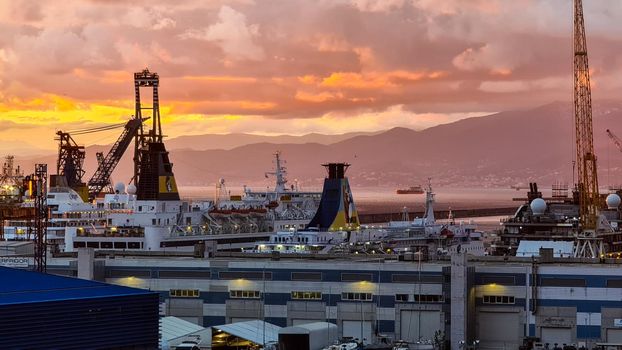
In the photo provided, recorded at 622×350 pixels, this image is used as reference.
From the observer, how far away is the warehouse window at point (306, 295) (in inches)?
2881

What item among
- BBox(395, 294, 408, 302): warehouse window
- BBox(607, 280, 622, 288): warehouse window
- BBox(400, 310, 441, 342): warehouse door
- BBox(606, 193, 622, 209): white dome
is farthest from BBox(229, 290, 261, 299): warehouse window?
BBox(606, 193, 622, 209): white dome

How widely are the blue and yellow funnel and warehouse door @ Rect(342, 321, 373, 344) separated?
49733mm

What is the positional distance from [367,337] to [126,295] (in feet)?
66.3

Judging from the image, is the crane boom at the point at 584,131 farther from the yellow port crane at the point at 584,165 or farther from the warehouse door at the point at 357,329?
the warehouse door at the point at 357,329

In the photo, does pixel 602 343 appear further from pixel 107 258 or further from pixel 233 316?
pixel 107 258

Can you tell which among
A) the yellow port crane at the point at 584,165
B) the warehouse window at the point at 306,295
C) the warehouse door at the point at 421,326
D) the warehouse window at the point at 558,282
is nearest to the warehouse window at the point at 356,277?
the warehouse window at the point at 306,295

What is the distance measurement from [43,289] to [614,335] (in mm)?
29767

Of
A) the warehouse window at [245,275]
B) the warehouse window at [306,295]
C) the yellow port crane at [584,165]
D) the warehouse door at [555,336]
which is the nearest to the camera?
Answer: the warehouse door at [555,336]

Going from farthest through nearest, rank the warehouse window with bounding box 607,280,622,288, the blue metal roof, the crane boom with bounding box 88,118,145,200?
the crane boom with bounding box 88,118,145,200
the warehouse window with bounding box 607,280,622,288
the blue metal roof

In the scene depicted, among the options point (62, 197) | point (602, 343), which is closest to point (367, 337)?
point (602, 343)

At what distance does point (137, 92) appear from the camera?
158000 millimetres

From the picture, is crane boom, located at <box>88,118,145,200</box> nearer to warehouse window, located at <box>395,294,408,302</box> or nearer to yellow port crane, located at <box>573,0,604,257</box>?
yellow port crane, located at <box>573,0,604,257</box>

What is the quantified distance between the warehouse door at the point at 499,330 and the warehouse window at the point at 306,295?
8394 millimetres

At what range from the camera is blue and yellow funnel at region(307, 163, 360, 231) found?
124m
